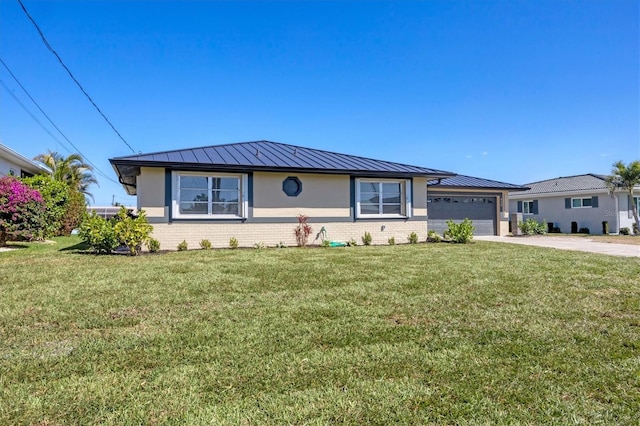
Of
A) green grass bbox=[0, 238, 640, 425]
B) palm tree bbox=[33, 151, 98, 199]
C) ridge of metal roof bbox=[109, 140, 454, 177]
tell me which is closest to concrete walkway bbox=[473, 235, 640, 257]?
ridge of metal roof bbox=[109, 140, 454, 177]

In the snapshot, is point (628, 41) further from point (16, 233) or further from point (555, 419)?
point (16, 233)

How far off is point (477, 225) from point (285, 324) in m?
18.5

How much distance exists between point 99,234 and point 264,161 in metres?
5.74

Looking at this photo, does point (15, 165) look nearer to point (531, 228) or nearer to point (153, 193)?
point (153, 193)

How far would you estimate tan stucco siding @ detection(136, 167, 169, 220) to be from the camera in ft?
37.2

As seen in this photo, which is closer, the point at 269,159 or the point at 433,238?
the point at 269,159

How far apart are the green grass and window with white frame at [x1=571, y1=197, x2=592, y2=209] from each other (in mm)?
22229

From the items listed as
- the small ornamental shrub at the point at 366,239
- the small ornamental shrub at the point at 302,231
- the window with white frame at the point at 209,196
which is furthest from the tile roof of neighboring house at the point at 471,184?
the window with white frame at the point at 209,196

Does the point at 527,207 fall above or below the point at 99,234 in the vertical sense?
above

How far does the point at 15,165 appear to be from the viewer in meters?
17.7

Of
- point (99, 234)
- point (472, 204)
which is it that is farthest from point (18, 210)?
point (472, 204)

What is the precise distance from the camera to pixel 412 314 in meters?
4.59

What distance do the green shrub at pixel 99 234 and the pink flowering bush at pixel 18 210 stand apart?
3.81 meters

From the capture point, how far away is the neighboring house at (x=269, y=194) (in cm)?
1158
